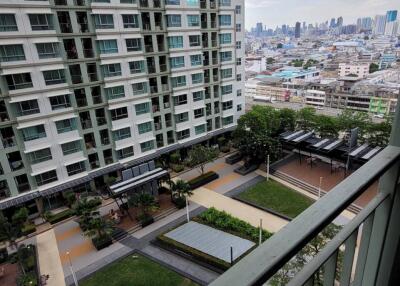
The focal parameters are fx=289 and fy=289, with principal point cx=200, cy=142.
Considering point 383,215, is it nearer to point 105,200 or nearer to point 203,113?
point 105,200

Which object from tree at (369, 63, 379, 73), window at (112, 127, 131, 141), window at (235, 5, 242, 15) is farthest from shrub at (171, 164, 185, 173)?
tree at (369, 63, 379, 73)

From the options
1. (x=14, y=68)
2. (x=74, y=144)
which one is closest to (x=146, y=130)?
(x=74, y=144)

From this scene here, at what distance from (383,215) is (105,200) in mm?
13150

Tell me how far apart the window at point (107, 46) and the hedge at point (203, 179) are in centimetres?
693

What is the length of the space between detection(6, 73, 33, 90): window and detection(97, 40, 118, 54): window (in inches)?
120

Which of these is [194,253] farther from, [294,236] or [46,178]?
[294,236]

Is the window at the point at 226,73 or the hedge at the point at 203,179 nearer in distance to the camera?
the hedge at the point at 203,179

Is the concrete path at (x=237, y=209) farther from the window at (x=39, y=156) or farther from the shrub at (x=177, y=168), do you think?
the window at (x=39, y=156)

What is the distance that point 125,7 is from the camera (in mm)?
12766

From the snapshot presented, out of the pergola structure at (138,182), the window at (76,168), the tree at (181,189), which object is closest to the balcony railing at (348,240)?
the tree at (181,189)

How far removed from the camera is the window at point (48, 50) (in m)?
11.2

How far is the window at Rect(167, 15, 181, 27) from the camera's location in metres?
14.3

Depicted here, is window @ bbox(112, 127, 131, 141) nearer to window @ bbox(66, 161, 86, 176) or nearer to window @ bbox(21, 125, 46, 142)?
window @ bbox(66, 161, 86, 176)

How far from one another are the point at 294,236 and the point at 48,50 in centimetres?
1286
